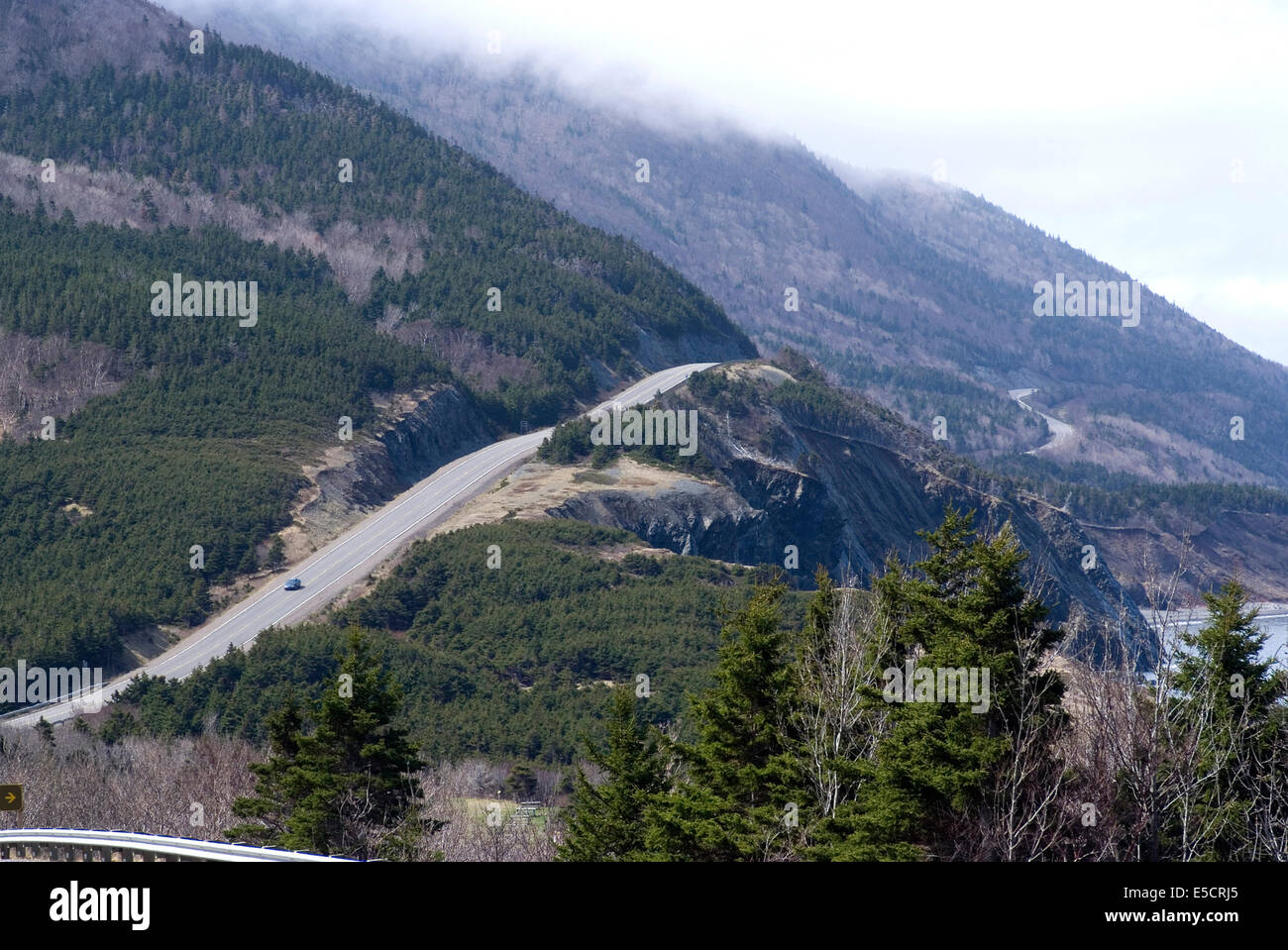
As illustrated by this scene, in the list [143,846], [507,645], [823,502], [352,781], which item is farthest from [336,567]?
[143,846]

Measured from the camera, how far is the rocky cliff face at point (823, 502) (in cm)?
12494

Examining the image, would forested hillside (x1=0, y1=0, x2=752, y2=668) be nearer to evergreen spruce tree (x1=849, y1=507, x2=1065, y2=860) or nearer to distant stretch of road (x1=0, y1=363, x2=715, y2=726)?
distant stretch of road (x1=0, y1=363, x2=715, y2=726)

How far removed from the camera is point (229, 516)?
10912 cm

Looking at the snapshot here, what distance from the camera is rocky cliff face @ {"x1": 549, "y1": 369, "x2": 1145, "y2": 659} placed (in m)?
125

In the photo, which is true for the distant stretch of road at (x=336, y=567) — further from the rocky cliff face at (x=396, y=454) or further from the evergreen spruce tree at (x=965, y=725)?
the evergreen spruce tree at (x=965, y=725)

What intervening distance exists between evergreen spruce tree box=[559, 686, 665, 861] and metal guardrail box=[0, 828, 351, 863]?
11.8 metres

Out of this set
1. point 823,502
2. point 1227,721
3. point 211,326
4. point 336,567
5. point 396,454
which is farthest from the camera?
point 823,502

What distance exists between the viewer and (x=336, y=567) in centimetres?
10856

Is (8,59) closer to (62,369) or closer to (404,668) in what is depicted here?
(62,369)

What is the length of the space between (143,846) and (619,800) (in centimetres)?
1451

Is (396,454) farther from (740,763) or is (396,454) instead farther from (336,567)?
(740,763)

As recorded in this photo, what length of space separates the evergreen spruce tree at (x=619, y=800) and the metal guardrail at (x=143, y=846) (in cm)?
1185

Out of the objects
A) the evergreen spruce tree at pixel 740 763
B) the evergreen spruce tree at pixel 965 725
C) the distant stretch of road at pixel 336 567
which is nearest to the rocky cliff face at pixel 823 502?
the distant stretch of road at pixel 336 567
